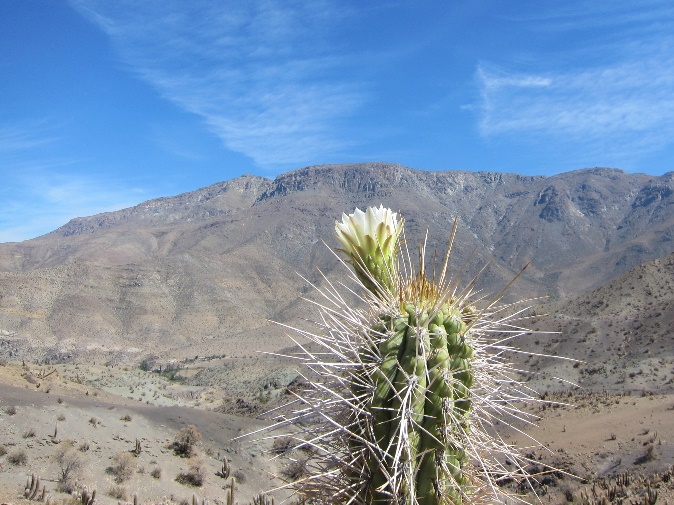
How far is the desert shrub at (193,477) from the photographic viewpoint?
1959 cm

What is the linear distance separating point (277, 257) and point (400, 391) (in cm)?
12964

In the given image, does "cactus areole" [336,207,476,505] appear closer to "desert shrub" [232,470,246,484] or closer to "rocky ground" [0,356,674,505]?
"rocky ground" [0,356,674,505]

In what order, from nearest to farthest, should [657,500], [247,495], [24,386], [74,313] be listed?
[657,500]
[247,495]
[24,386]
[74,313]

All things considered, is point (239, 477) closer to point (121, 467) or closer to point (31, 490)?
point (121, 467)

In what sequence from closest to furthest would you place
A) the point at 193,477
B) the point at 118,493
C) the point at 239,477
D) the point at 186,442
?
the point at 118,493 → the point at 193,477 → the point at 239,477 → the point at 186,442

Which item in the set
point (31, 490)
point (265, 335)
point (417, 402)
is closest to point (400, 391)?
point (417, 402)

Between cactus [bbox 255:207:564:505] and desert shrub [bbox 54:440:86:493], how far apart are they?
638 inches

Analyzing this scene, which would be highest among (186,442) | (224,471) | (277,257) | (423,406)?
(277,257)

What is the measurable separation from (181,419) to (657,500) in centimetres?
1991

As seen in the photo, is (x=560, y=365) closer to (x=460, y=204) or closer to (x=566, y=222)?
(x=566, y=222)

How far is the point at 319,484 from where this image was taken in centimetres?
268

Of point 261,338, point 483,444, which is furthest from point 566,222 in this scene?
point 483,444

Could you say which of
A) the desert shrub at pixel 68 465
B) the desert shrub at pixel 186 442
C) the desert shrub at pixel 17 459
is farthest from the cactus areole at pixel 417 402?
the desert shrub at pixel 186 442

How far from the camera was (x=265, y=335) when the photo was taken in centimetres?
8288
